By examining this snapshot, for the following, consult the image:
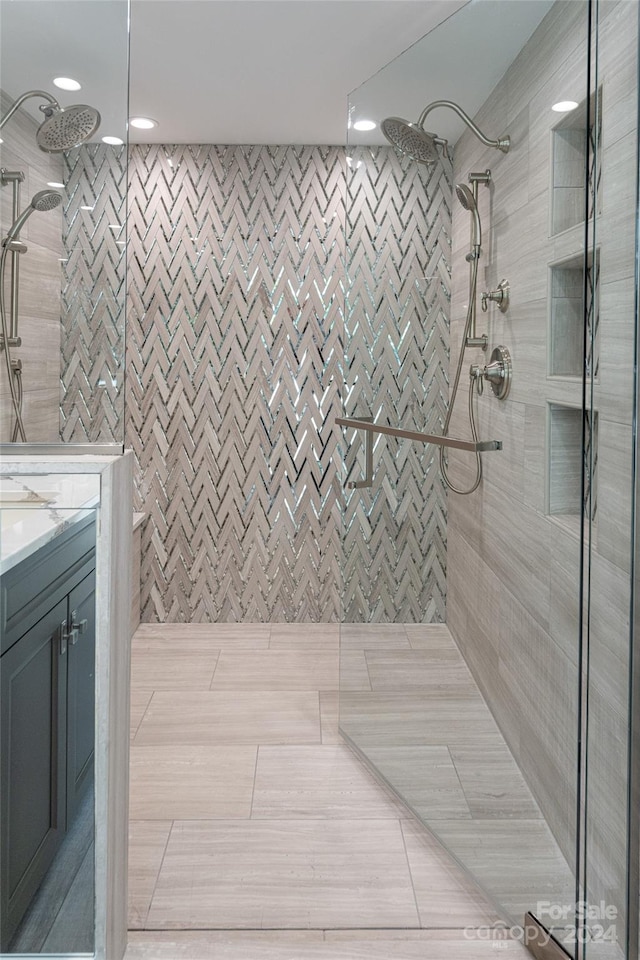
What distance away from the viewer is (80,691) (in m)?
1.62

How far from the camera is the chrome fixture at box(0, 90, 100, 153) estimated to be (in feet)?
5.03

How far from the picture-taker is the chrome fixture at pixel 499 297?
1.84 meters

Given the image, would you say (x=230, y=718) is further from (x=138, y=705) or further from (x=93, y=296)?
(x=93, y=296)

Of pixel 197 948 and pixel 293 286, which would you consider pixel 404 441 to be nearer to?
pixel 197 948

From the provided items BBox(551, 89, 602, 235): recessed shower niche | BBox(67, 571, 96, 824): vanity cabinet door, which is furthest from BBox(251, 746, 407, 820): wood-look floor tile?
BBox(551, 89, 602, 235): recessed shower niche

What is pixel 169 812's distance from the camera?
2.37m

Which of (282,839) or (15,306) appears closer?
(15,306)

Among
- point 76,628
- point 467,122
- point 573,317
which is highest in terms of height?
point 467,122

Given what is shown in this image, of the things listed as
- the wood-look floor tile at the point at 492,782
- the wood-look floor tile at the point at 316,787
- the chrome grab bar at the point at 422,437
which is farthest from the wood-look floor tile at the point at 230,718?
the chrome grab bar at the point at 422,437

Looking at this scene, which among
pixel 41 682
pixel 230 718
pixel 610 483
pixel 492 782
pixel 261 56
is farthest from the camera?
pixel 230 718

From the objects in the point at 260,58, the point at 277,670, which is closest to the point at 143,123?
the point at 260,58

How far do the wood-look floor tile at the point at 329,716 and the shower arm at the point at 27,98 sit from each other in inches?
87.2

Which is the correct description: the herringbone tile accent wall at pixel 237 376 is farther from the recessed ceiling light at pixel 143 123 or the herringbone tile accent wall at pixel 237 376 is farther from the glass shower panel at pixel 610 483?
the glass shower panel at pixel 610 483

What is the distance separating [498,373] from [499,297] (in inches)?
7.2
